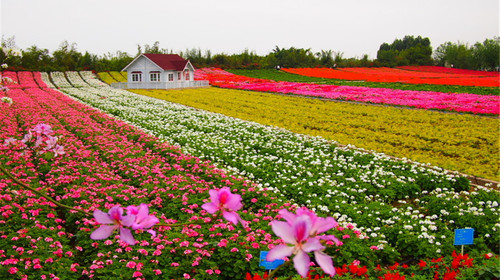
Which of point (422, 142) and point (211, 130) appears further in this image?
point (211, 130)

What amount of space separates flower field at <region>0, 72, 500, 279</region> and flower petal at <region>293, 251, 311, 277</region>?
0.78m

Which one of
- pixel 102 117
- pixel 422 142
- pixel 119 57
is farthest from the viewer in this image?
pixel 119 57

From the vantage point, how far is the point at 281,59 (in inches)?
3479

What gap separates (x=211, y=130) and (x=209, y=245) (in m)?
10.2

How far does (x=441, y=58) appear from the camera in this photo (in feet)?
313

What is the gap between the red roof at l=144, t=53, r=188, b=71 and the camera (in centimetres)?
4541

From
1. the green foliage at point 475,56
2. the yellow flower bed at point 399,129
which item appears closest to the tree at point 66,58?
the yellow flower bed at point 399,129

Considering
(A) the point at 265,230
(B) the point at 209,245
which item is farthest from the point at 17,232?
(A) the point at 265,230

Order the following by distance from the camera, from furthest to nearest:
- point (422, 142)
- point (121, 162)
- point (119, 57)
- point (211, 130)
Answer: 1. point (119, 57)
2. point (211, 130)
3. point (422, 142)
4. point (121, 162)

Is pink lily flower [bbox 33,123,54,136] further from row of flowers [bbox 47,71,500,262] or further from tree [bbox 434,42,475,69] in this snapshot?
tree [bbox 434,42,475,69]

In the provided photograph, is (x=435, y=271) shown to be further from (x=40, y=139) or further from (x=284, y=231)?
(x=40, y=139)

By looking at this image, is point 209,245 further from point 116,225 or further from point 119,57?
point 119,57

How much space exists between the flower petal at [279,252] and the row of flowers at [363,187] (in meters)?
4.56

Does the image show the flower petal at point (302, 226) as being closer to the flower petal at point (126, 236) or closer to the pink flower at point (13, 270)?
the flower petal at point (126, 236)
